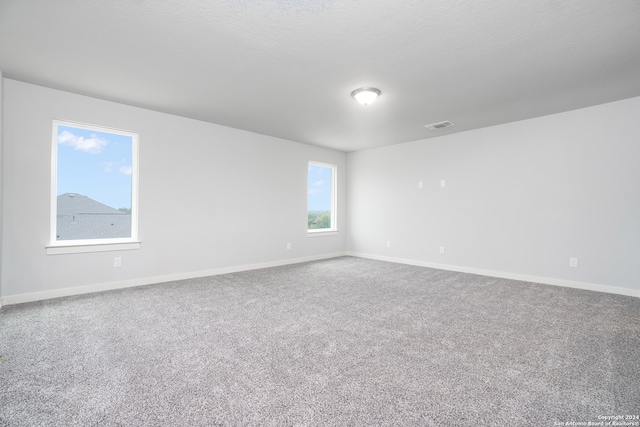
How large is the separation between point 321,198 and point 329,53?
4.14m

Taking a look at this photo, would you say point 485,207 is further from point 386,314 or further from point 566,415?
point 566,415

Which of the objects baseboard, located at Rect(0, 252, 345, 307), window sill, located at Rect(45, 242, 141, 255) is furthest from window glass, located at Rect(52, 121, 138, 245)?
baseboard, located at Rect(0, 252, 345, 307)

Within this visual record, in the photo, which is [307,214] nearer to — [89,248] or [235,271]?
[235,271]

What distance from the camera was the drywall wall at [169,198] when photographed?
10.7ft

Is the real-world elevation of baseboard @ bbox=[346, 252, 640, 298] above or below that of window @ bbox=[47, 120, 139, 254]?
below

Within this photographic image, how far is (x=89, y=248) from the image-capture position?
12.0ft

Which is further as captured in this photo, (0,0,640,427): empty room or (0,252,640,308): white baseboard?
(0,252,640,308): white baseboard

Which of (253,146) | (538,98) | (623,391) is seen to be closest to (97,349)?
(623,391)

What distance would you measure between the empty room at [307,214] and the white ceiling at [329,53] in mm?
26

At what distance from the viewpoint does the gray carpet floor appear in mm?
1511

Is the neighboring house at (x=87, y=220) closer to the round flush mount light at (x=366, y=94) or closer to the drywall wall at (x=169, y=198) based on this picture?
the drywall wall at (x=169, y=198)

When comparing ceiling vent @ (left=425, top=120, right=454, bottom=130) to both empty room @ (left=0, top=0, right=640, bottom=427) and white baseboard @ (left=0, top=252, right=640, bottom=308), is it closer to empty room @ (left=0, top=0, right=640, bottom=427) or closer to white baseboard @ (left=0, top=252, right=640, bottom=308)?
empty room @ (left=0, top=0, right=640, bottom=427)

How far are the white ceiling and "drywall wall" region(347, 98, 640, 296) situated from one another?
475 millimetres

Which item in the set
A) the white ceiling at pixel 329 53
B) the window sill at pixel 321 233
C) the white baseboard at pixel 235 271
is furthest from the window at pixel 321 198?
the white ceiling at pixel 329 53
